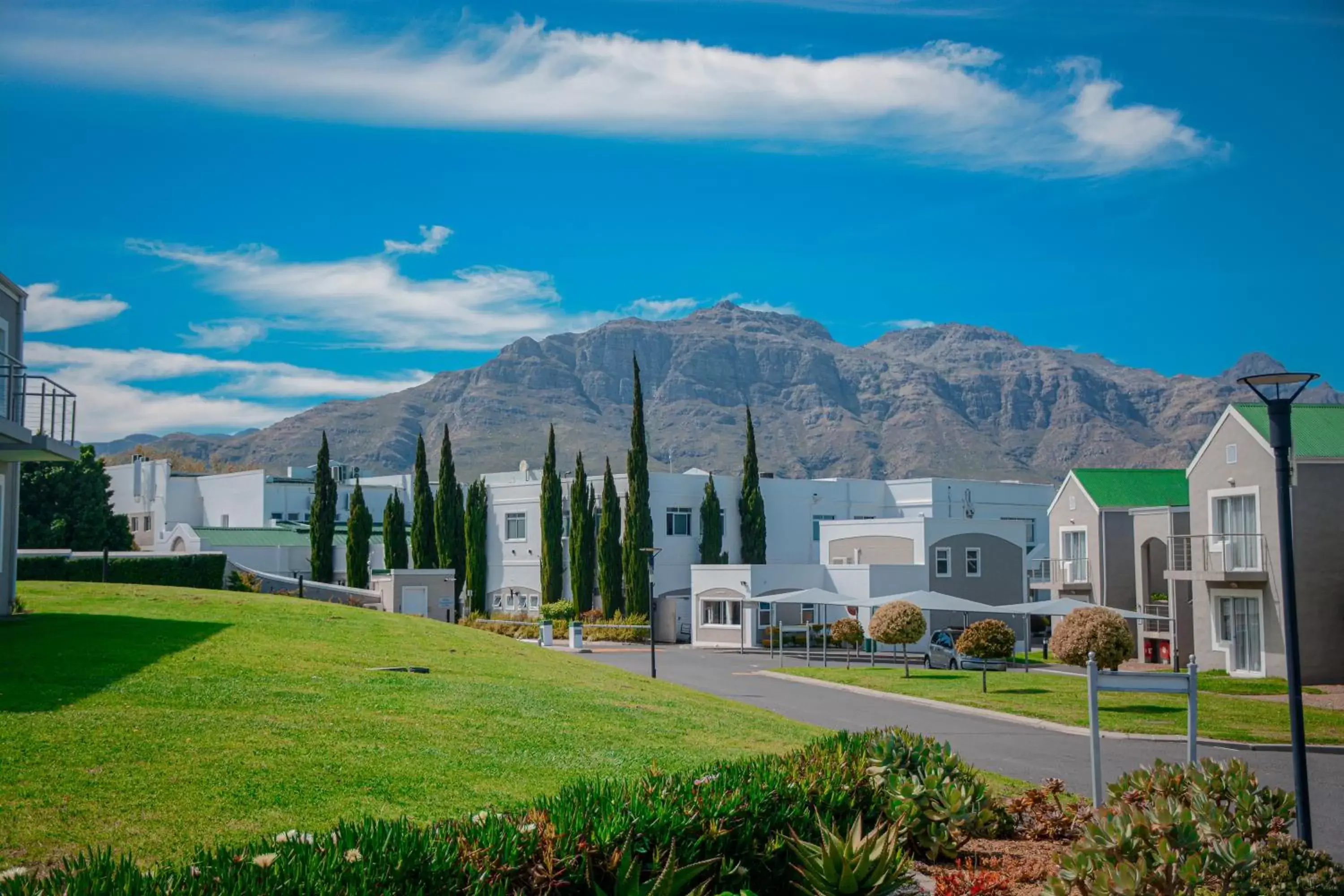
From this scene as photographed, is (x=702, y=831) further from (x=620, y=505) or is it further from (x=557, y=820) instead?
(x=620, y=505)

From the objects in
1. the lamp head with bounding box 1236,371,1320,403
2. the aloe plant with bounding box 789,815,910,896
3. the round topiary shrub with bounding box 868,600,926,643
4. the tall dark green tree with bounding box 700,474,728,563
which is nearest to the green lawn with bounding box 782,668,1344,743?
the round topiary shrub with bounding box 868,600,926,643

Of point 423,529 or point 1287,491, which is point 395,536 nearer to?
point 423,529

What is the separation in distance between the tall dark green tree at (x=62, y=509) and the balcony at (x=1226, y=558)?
1827 inches

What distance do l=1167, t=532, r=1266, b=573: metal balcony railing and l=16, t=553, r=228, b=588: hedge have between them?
3302 centimetres

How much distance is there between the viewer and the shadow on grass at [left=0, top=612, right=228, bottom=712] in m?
13.6

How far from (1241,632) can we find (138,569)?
37439 mm

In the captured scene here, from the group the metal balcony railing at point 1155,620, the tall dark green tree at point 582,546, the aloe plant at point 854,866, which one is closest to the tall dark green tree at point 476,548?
the tall dark green tree at point 582,546

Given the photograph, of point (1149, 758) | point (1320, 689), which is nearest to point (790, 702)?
point (1149, 758)

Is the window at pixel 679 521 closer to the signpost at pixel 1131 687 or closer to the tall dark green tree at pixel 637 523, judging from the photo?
the tall dark green tree at pixel 637 523

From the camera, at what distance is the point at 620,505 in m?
59.2

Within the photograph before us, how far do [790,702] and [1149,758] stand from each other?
9520 mm

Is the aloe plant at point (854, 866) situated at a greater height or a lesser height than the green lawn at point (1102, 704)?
greater

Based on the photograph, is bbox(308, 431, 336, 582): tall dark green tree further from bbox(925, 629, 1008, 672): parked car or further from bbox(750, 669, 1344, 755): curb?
bbox(750, 669, 1344, 755): curb

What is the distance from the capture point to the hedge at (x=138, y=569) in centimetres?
4050
